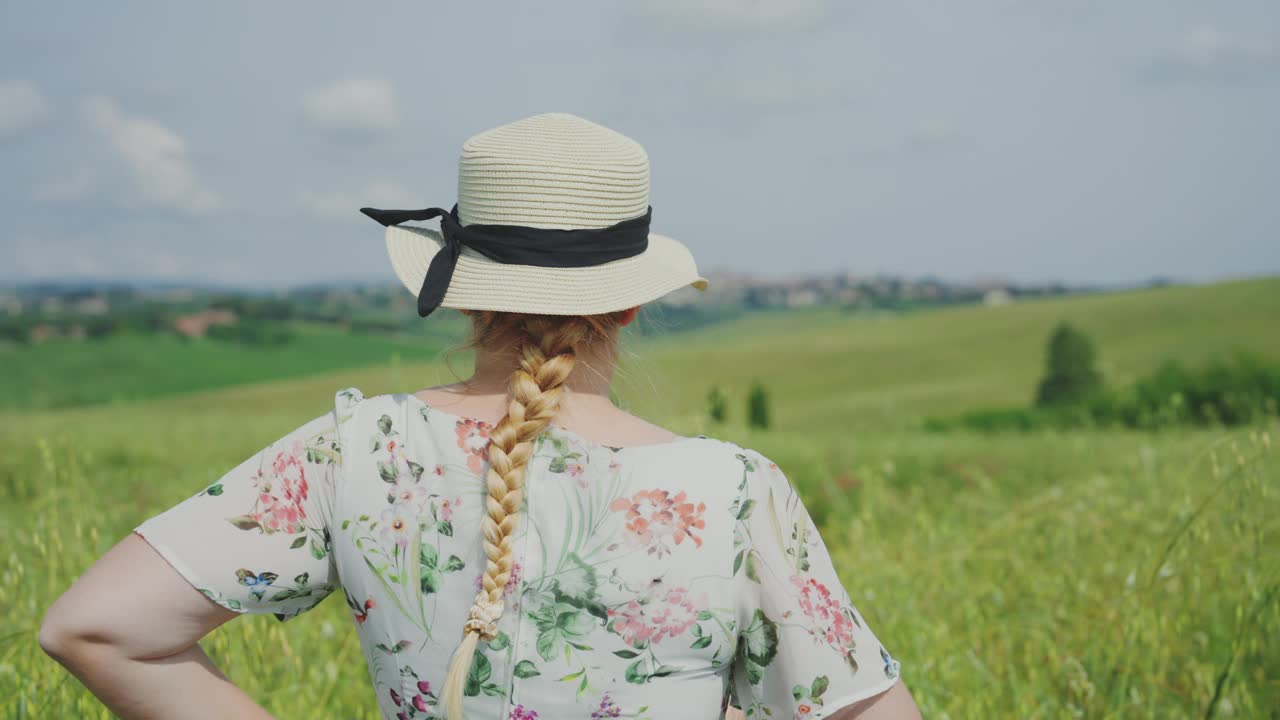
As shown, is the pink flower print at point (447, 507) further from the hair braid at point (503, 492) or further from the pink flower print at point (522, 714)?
the pink flower print at point (522, 714)

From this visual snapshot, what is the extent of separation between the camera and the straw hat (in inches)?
73.3

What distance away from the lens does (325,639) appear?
393 cm

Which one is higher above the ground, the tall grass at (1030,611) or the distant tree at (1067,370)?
the tall grass at (1030,611)

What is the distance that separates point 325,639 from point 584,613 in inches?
101

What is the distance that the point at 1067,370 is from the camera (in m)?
30.0

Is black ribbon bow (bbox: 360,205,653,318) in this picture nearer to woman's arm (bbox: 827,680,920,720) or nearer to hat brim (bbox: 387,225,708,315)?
hat brim (bbox: 387,225,708,315)

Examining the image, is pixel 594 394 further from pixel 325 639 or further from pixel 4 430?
pixel 4 430

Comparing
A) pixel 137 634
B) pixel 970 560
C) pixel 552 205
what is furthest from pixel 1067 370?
pixel 137 634

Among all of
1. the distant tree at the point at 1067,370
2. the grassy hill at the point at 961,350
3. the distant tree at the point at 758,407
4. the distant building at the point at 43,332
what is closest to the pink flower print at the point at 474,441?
the distant tree at the point at 758,407

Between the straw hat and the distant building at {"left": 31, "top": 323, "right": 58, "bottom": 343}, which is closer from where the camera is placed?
the straw hat

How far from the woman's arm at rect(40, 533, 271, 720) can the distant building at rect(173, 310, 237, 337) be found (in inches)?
2095

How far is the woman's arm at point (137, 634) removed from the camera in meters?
1.65

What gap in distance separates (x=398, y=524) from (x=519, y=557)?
239 mm

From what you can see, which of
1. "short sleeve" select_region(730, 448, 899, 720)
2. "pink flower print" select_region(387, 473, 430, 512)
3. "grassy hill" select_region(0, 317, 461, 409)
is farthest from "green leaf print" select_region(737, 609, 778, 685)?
"grassy hill" select_region(0, 317, 461, 409)
